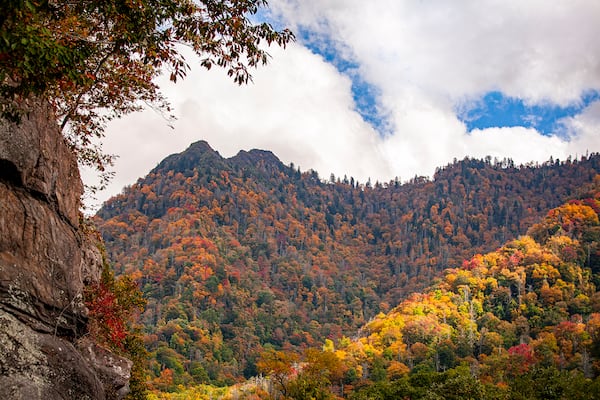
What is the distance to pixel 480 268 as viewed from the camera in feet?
377

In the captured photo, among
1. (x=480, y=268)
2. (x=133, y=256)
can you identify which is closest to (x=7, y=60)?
(x=480, y=268)

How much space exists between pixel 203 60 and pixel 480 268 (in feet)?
376

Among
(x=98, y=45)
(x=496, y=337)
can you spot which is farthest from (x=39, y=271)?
(x=496, y=337)

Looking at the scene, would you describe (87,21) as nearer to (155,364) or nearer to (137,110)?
(137,110)

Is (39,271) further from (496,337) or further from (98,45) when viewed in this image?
(496,337)

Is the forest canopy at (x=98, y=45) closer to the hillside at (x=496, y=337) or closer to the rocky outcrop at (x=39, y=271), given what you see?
the rocky outcrop at (x=39, y=271)

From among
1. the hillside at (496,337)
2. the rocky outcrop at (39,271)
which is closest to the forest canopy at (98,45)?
the rocky outcrop at (39,271)

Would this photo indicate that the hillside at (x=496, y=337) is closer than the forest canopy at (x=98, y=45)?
No

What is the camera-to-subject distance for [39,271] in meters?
9.77

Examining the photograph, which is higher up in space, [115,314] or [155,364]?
[115,314]

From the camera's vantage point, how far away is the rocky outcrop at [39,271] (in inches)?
340

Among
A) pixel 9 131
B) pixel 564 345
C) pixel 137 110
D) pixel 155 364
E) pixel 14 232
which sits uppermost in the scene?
pixel 137 110

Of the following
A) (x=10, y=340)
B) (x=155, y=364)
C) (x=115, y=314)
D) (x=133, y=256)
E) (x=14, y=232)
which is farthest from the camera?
(x=133, y=256)

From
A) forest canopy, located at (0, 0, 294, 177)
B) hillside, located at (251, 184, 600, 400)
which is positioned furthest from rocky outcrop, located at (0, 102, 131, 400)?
hillside, located at (251, 184, 600, 400)
